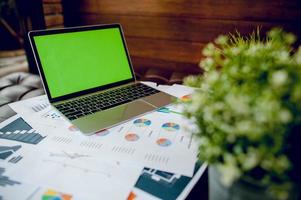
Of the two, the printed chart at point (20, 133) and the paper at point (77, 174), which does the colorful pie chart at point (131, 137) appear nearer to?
the paper at point (77, 174)

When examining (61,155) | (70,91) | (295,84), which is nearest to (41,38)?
(70,91)

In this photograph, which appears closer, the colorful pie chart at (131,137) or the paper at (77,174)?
the paper at (77,174)

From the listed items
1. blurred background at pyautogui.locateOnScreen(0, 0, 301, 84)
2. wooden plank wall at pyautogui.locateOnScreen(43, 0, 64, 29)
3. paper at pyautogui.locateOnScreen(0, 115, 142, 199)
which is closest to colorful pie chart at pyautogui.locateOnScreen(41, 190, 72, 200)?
paper at pyautogui.locateOnScreen(0, 115, 142, 199)

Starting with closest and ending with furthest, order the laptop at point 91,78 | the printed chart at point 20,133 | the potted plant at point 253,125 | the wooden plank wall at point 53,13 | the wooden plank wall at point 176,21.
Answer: the potted plant at point 253,125 → the printed chart at point 20,133 → the laptop at point 91,78 → the wooden plank wall at point 176,21 → the wooden plank wall at point 53,13

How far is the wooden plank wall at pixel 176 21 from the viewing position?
1449 millimetres

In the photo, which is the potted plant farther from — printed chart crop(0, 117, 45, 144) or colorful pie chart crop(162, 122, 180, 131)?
printed chart crop(0, 117, 45, 144)

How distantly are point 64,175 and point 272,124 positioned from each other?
0.48 metres

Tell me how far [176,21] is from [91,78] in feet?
2.51

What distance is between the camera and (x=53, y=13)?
1.80 m

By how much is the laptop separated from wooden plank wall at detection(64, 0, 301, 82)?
475 mm

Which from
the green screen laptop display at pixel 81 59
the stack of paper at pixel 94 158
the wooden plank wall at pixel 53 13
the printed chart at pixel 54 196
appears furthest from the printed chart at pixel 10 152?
the wooden plank wall at pixel 53 13

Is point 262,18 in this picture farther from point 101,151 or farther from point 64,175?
point 64,175

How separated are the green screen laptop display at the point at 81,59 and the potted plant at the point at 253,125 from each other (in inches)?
25.0

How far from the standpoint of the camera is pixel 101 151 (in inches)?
29.5
